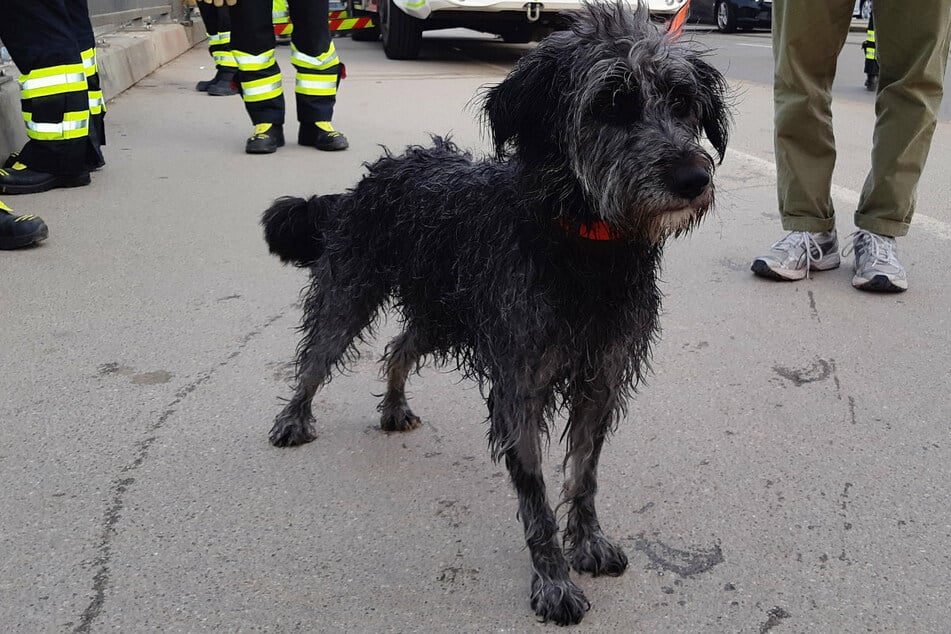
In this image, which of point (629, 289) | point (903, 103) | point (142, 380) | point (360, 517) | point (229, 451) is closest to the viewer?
point (629, 289)

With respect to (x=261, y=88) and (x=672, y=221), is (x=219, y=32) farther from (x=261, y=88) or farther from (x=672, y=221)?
(x=672, y=221)

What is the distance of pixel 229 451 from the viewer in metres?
3.48

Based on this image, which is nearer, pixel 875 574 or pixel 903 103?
pixel 875 574

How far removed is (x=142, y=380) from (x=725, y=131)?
8.27ft

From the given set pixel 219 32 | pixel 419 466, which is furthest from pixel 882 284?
pixel 219 32

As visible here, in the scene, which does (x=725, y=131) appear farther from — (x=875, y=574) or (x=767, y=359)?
(x=767, y=359)

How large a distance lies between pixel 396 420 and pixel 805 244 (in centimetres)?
267

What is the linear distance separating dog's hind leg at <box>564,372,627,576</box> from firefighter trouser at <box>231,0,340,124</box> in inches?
228

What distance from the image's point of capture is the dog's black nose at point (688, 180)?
2.35 metres

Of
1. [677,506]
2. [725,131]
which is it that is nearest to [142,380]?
[677,506]

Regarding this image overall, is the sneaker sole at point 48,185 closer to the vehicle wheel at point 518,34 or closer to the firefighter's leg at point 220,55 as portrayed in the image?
the firefighter's leg at point 220,55

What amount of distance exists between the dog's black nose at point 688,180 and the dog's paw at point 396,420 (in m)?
1.65

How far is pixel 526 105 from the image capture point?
2533mm

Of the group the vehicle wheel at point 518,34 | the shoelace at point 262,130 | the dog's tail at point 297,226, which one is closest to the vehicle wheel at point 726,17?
the vehicle wheel at point 518,34
